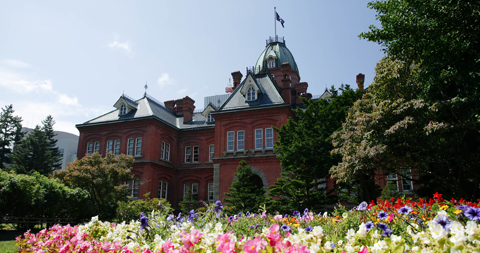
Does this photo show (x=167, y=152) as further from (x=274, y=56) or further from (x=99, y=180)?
(x=274, y=56)

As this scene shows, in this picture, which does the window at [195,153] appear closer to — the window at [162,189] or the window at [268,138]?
the window at [162,189]

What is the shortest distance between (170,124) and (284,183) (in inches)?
650

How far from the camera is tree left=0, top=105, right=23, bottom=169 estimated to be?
117 ft

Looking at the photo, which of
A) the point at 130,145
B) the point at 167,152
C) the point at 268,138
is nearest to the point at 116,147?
the point at 130,145

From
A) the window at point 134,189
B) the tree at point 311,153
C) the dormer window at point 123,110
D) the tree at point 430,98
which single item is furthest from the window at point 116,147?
the tree at point 430,98

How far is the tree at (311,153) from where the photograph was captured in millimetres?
17656

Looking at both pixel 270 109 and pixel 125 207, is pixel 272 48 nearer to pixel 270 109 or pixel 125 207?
pixel 270 109

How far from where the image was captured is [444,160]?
11.9 m

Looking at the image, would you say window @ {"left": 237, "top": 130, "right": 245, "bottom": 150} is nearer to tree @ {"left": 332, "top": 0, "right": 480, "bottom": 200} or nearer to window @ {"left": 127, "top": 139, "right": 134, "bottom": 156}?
window @ {"left": 127, "top": 139, "right": 134, "bottom": 156}

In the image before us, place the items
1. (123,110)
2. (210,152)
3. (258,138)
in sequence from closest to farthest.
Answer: (258,138) < (123,110) < (210,152)

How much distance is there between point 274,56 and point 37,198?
32.9 meters

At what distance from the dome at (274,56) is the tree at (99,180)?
26029 millimetres

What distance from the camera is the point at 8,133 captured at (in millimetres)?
36406

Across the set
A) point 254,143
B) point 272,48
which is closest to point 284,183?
point 254,143
